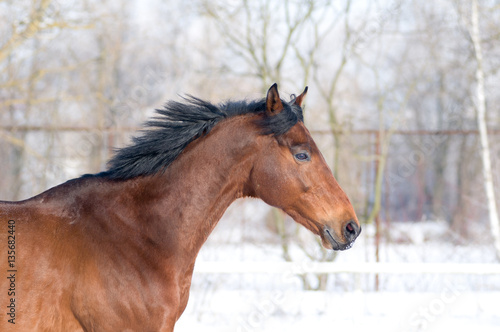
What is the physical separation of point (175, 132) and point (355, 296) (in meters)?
3.60

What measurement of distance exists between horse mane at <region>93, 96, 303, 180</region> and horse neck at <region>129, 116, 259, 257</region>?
46 millimetres

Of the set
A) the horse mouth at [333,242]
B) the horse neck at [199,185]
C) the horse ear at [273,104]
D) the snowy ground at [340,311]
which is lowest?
the snowy ground at [340,311]

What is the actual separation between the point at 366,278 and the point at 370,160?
5.66 ft

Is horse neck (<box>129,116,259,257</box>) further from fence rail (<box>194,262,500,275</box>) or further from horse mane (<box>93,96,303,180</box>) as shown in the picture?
fence rail (<box>194,262,500,275</box>)

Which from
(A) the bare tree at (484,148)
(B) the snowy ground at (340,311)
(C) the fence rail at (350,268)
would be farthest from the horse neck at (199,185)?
(A) the bare tree at (484,148)

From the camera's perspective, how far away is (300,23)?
7375mm

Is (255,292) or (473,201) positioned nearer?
(255,292)

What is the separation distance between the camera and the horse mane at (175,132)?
93.1 inches

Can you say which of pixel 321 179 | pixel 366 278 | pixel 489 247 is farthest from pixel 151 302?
pixel 489 247

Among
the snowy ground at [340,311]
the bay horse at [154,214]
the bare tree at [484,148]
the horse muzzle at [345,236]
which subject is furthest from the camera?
the bare tree at [484,148]

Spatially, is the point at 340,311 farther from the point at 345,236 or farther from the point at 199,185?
the point at 199,185

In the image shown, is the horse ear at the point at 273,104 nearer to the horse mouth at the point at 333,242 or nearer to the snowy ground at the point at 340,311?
the horse mouth at the point at 333,242

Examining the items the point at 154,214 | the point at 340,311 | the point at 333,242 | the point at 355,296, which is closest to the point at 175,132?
the point at 154,214

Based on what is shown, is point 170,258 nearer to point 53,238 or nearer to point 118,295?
point 118,295
